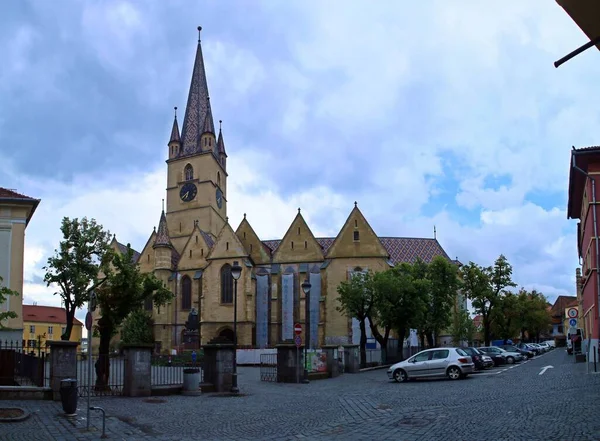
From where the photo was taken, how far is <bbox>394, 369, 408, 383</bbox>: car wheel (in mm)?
28411

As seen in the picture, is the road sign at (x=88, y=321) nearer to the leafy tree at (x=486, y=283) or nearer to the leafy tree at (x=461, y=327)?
the leafy tree at (x=486, y=283)

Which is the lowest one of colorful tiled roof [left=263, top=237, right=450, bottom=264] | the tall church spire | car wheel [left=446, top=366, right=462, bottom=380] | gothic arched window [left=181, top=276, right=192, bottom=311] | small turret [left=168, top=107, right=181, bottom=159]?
car wheel [left=446, top=366, right=462, bottom=380]

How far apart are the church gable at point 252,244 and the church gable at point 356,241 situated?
8.31m

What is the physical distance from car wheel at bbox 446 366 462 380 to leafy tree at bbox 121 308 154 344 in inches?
1747

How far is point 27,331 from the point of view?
363 ft

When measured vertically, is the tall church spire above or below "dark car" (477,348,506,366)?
above

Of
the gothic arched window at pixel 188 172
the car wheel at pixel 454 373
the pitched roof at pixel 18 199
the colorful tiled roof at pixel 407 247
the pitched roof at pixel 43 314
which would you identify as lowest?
the car wheel at pixel 454 373

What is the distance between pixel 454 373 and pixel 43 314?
102 meters

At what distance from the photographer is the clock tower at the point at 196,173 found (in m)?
80.3

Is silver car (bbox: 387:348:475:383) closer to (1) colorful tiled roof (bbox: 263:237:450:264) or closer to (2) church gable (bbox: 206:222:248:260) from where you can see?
(2) church gable (bbox: 206:222:248:260)

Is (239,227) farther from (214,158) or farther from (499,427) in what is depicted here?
(499,427)

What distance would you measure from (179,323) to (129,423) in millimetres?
54842

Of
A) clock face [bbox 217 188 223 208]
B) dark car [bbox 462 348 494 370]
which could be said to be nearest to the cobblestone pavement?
dark car [bbox 462 348 494 370]

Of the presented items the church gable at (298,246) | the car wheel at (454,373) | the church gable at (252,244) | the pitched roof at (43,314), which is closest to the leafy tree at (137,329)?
the church gable at (252,244)
